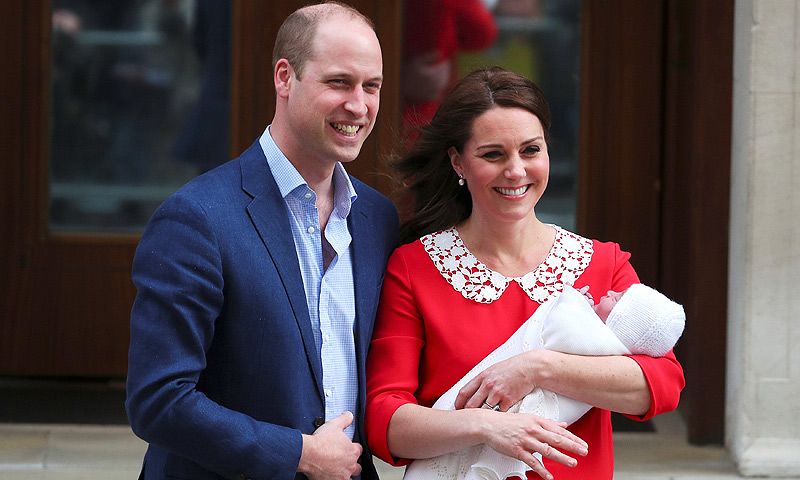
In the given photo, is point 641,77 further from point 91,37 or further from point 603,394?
point 603,394

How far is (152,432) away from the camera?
2594 mm

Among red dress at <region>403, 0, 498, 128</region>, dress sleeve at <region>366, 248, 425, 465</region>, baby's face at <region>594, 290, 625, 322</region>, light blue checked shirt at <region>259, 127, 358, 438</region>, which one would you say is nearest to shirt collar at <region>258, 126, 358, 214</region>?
light blue checked shirt at <region>259, 127, 358, 438</region>

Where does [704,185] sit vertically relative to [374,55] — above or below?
below

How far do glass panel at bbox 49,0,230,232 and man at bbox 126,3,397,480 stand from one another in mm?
3000

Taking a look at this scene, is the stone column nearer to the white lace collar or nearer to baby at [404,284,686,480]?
the white lace collar

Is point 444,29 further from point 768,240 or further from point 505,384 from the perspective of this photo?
point 505,384

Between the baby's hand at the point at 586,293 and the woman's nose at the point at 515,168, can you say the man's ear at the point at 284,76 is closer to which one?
the woman's nose at the point at 515,168

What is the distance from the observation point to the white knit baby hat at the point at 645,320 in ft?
9.33

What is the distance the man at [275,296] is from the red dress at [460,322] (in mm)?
77

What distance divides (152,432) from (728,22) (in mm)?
3423

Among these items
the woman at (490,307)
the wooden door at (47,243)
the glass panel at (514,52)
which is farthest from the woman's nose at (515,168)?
the wooden door at (47,243)

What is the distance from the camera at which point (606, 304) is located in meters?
2.93

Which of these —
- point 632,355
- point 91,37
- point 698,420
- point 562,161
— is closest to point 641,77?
point 562,161

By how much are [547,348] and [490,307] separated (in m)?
0.21
